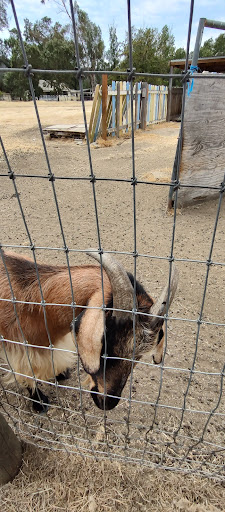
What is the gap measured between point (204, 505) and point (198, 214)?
14.9 feet

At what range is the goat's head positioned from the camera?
1.71 m

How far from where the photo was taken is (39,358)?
241cm

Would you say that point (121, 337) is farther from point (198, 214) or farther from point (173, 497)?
point (198, 214)

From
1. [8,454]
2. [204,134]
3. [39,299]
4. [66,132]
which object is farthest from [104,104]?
[8,454]

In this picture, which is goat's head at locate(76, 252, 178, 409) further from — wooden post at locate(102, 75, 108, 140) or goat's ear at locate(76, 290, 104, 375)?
wooden post at locate(102, 75, 108, 140)

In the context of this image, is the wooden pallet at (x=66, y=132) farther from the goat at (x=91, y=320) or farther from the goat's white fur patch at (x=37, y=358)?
the goat's white fur patch at (x=37, y=358)

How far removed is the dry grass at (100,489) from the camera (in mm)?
1926

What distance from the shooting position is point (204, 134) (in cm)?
486

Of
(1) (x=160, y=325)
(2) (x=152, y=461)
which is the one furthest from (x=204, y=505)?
(1) (x=160, y=325)

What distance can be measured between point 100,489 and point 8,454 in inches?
24.2

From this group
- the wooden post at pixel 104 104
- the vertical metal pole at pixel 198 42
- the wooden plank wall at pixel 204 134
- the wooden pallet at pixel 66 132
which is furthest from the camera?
the wooden pallet at pixel 66 132

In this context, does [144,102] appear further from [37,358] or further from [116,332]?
[116,332]

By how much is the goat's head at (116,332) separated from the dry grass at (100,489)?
0.50 meters

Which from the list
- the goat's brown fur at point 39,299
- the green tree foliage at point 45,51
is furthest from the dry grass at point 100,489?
the green tree foliage at point 45,51
